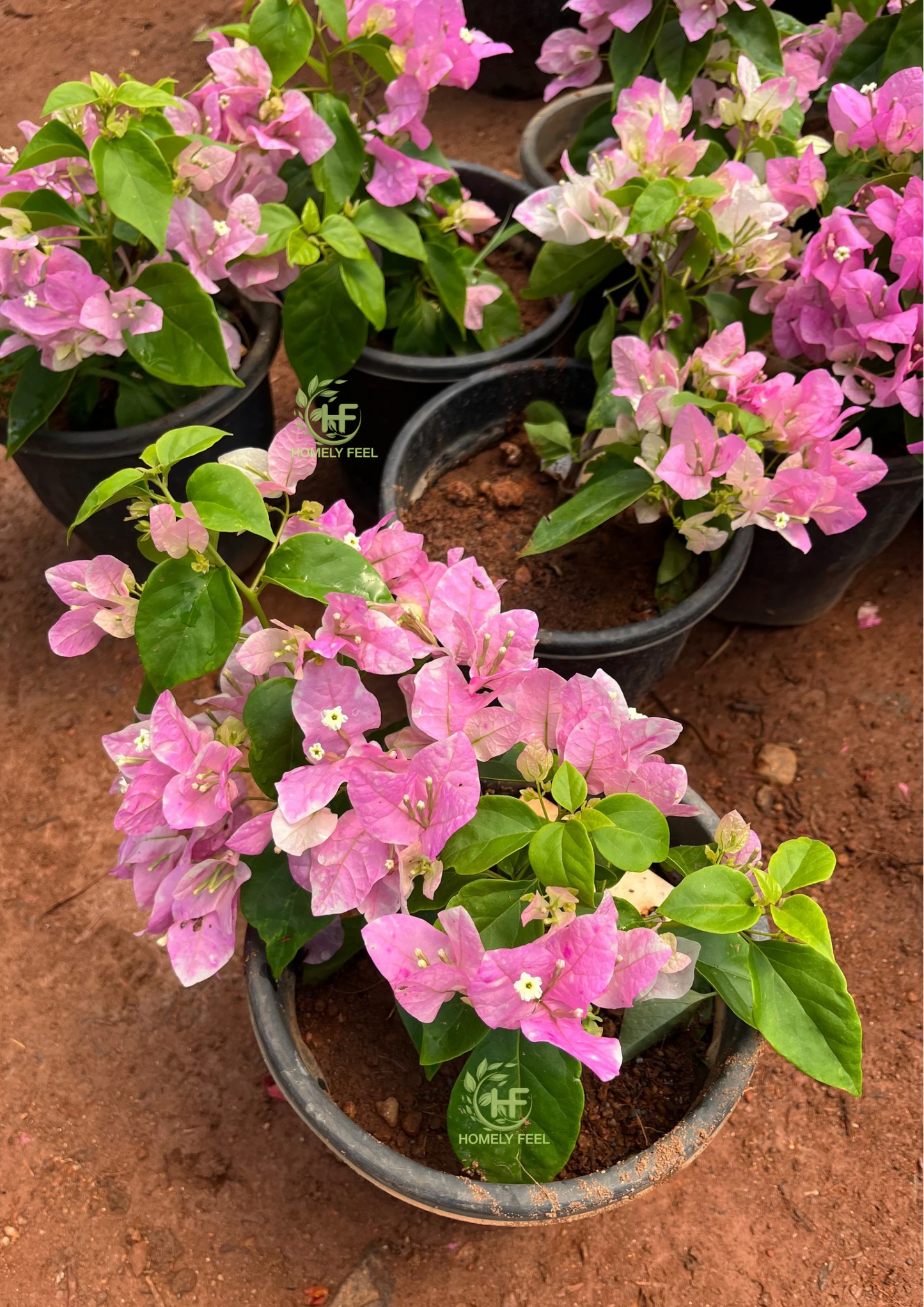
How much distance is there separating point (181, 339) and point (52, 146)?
0.26m

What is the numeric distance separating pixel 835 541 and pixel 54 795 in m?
1.34

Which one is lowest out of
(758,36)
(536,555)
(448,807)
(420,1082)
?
(420,1082)

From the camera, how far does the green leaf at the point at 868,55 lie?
1.45 meters

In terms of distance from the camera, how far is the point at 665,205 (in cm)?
118

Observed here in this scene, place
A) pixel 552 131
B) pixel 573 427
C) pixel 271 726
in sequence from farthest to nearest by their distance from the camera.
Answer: pixel 552 131 < pixel 573 427 < pixel 271 726

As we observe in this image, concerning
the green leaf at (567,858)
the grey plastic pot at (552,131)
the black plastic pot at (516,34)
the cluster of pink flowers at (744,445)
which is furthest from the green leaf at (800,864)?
the black plastic pot at (516,34)

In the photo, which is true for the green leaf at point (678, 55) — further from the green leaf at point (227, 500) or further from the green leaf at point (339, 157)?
the green leaf at point (227, 500)

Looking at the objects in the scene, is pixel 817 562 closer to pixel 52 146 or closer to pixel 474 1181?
pixel 474 1181

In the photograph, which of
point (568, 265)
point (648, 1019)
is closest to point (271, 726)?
point (648, 1019)

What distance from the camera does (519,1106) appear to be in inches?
32.0

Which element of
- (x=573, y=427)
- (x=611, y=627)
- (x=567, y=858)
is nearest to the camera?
(x=567, y=858)

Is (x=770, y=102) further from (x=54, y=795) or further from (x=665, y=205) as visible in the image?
(x=54, y=795)

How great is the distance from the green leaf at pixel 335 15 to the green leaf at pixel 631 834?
1120mm

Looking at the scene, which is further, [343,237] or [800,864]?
[343,237]
